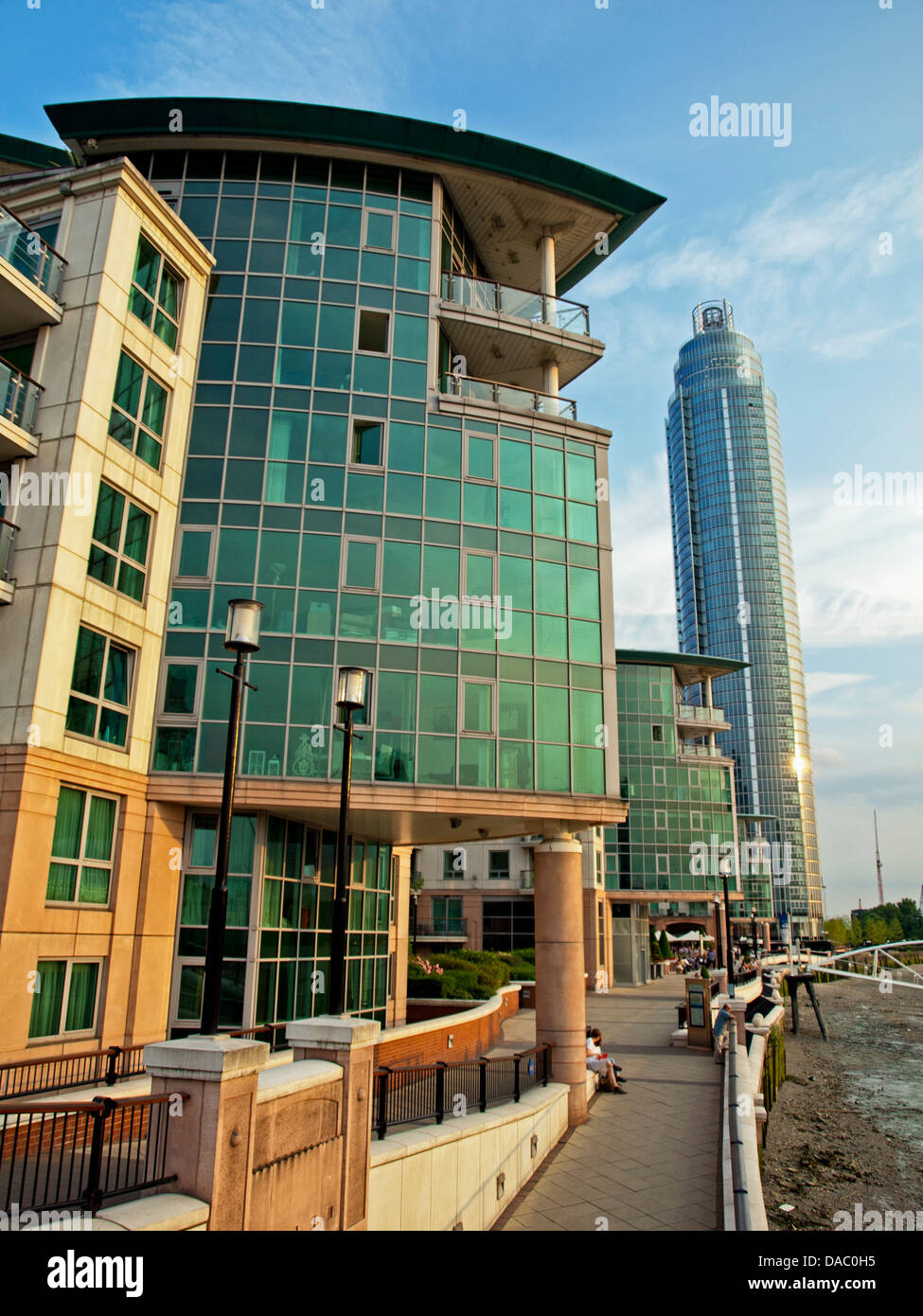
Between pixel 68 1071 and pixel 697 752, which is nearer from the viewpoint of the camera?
pixel 68 1071

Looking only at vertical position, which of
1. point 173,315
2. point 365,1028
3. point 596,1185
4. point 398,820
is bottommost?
point 596,1185

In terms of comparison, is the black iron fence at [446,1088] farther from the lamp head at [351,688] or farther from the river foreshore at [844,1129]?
the river foreshore at [844,1129]

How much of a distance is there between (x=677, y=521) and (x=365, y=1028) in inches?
6993

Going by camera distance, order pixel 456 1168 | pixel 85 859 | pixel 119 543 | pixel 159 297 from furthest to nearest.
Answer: pixel 159 297 → pixel 119 543 → pixel 85 859 → pixel 456 1168

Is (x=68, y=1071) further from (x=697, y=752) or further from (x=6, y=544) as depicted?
(x=697, y=752)

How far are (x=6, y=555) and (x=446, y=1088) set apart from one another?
36.4ft

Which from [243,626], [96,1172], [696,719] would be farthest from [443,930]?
[96,1172]

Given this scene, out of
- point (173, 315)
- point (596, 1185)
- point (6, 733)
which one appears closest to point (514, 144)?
point (173, 315)

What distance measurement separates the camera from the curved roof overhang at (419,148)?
825 inches

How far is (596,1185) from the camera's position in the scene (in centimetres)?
1382

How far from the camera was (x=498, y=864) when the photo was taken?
54.7 metres
